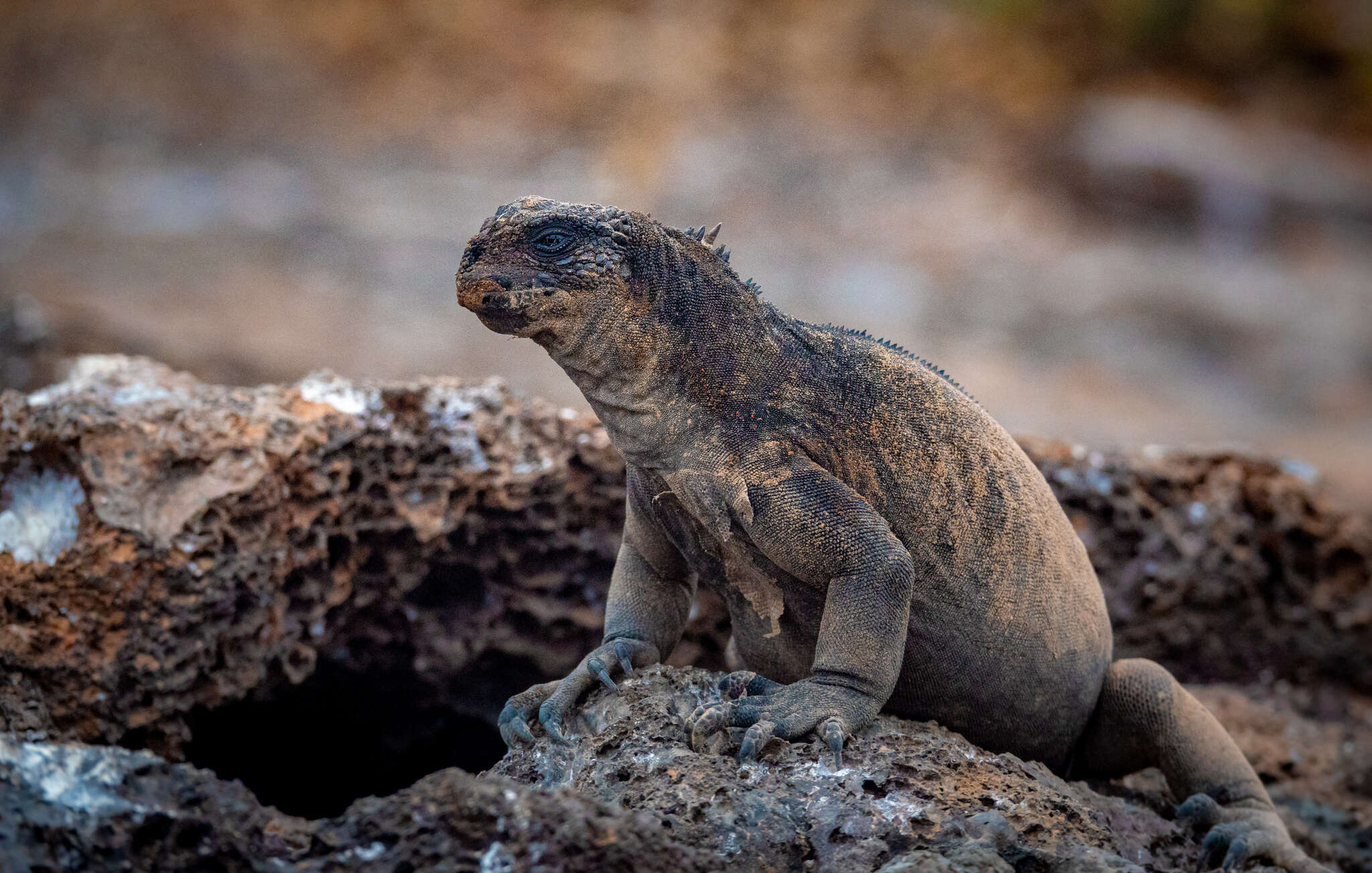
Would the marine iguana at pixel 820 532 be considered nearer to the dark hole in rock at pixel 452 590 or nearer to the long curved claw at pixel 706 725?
the long curved claw at pixel 706 725

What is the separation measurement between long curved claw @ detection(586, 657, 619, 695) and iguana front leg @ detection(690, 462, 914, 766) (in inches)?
14.2

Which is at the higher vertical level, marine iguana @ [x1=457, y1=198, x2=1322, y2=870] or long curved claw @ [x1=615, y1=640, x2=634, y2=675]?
marine iguana @ [x1=457, y1=198, x2=1322, y2=870]

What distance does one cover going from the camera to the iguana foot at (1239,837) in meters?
3.34

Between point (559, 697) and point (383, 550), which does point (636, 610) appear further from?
point (383, 550)

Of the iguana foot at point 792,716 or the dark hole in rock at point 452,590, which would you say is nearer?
the iguana foot at point 792,716

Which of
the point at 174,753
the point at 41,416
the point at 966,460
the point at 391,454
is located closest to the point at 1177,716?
the point at 966,460

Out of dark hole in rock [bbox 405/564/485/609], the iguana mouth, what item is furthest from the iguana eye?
dark hole in rock [bbox 405/564/485/609]

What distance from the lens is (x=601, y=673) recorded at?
10.9 feet

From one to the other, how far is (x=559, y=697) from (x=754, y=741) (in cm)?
68

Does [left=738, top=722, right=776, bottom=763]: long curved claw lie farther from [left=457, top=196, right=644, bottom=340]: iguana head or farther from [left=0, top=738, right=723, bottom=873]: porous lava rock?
[left=457, top=196, right=644, bottom=340]: iguana head

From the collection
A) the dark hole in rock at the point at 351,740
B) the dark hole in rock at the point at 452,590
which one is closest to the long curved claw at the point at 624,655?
the dark hole in rock at the point at 452,590

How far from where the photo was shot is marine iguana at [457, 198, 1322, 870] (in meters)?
3.04

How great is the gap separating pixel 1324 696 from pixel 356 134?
39.5ft

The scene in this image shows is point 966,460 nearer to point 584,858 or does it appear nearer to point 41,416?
point 584,858
